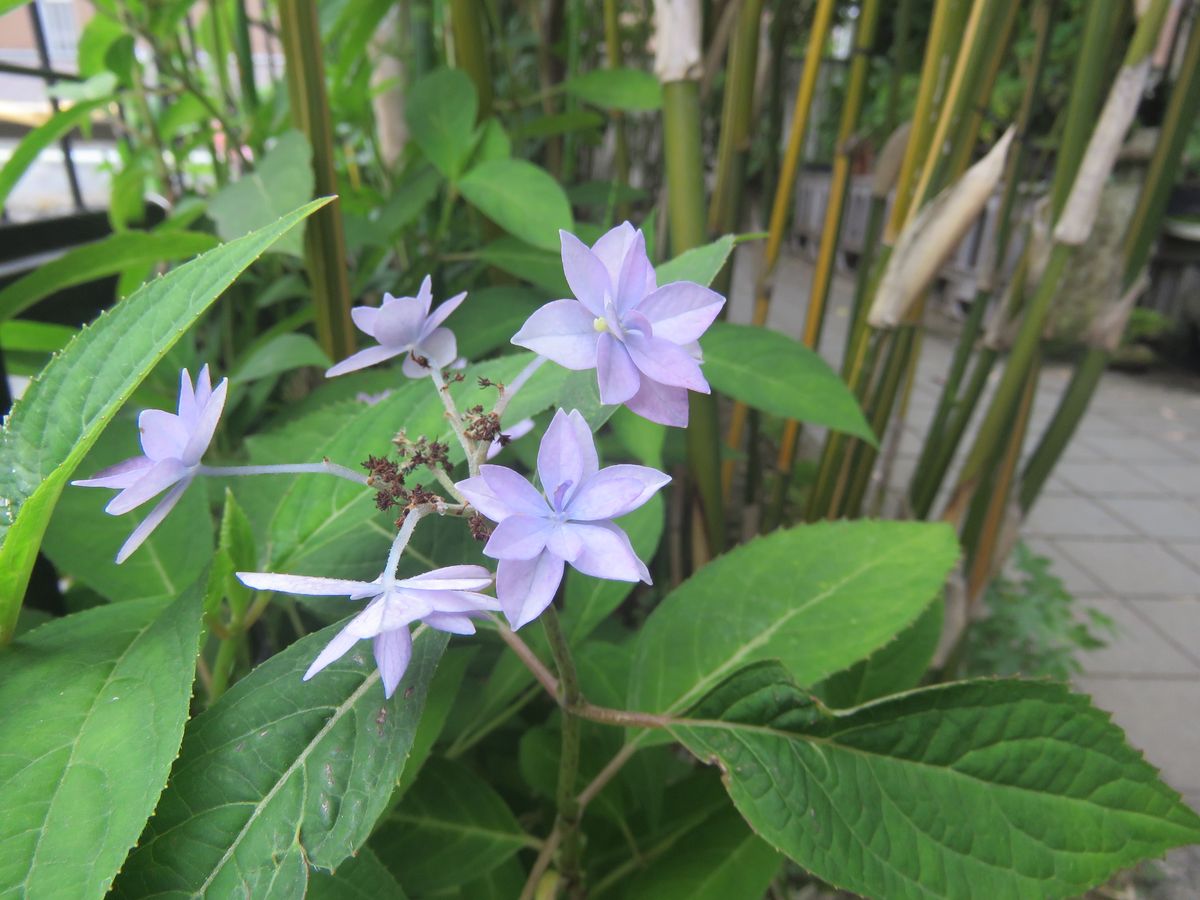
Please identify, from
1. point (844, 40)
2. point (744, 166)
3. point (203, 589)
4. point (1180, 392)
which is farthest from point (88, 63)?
point (1180, 392)

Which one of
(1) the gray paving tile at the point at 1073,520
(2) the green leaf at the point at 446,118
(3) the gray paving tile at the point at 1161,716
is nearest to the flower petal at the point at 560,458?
(2) the green leaf at the point at 446,118

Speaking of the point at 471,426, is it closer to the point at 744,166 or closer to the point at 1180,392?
the point at 744,166

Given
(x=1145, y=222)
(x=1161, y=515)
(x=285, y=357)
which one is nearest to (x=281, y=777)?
(x=285, y=357)

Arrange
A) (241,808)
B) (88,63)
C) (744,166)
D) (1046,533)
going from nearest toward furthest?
(241,808)
(744,166)
(88,63)
(1046,533)

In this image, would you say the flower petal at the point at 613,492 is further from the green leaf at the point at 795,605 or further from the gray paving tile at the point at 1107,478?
the gray paving tile at the point at 1107,478

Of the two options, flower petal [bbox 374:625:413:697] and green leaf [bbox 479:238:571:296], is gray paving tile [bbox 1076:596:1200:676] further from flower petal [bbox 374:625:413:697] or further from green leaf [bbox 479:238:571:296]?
flower petal [bbox 374:625:413:697]
